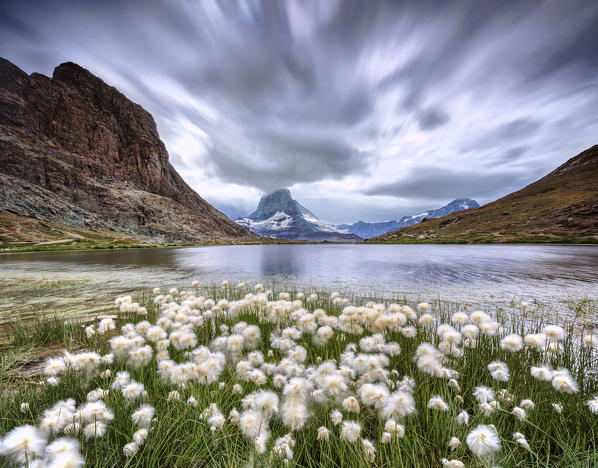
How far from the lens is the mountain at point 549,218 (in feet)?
260

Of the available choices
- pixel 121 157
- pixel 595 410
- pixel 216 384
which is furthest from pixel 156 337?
pixel 121 157

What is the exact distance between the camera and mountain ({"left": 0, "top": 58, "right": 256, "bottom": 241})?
110275 mm

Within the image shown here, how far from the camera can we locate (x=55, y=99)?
15812 cm

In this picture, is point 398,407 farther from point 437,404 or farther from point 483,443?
point 483,443

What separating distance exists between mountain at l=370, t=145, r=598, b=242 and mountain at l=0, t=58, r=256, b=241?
466 feet

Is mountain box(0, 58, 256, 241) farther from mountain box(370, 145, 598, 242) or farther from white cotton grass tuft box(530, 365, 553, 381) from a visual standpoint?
mountain box(370, 145, 598, 242)

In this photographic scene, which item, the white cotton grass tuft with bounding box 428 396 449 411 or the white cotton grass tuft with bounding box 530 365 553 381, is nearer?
the white cotton grass tuft with bounding box 428 396 449 411

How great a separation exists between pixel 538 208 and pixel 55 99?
916ft

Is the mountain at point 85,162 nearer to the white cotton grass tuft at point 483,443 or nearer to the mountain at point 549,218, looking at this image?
the white cotton grass tuft at point 483,443

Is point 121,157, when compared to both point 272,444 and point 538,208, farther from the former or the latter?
point 538,208

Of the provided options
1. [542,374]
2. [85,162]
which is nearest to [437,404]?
[542,374]

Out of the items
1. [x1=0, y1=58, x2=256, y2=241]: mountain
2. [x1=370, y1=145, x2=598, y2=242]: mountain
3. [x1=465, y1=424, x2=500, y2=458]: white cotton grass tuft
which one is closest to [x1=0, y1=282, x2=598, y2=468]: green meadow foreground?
[x1=465, y1=424, x2=500, y2=458]: white cotton grass tuft

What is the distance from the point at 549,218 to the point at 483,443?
131 meters

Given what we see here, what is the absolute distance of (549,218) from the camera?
92.8 m
